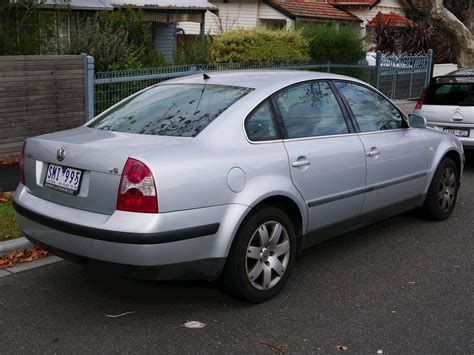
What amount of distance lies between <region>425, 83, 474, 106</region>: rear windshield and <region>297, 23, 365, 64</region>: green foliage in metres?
4.75

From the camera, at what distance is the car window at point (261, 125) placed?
4.28m

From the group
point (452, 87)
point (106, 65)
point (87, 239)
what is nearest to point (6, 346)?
point (87, 239)

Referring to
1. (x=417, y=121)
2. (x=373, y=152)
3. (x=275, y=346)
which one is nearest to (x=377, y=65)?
(x=417, y=121)

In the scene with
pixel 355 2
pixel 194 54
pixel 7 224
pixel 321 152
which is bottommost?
pixel 7 224

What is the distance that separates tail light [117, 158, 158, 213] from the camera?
3.62 m

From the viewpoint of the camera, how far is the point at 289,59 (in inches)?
508

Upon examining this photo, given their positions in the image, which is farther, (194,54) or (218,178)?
(194,54)

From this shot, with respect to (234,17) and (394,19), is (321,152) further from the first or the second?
(394,19)

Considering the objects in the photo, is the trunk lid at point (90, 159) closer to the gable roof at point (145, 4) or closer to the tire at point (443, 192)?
the tire at point (443, 192)

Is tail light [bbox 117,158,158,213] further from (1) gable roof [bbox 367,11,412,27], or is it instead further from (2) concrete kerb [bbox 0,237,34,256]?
(1) gable roof [bbox 367,11,412,27]

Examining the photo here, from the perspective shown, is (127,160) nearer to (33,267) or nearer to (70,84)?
(33,267)

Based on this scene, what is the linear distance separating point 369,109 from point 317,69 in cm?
868

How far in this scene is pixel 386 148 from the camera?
533 cm

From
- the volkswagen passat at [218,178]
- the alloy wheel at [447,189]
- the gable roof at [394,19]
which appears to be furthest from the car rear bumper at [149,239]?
the gable roof at [394,19]
